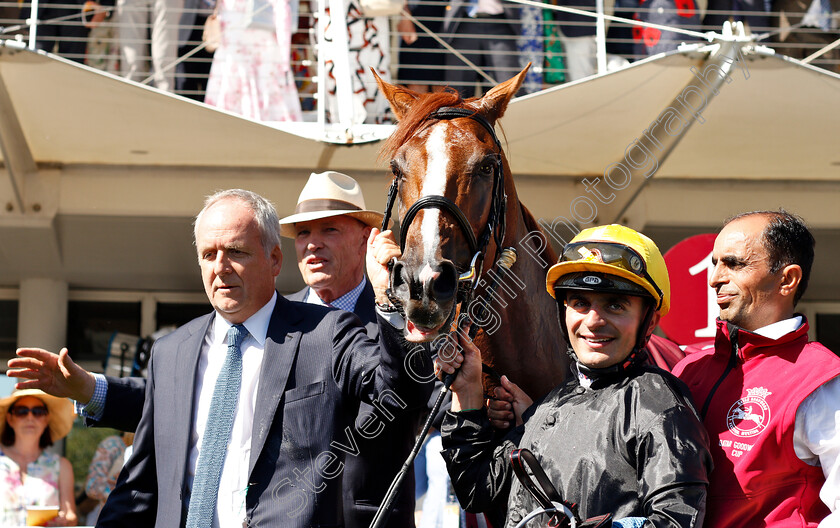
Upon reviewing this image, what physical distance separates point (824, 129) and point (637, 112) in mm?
1550

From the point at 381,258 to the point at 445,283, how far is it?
234 mm

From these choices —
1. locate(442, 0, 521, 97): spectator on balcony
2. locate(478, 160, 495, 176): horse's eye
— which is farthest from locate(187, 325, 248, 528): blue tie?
locate(442, 0, 521, 97): spectator on balcony

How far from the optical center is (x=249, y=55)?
691cm

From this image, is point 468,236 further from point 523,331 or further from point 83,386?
point 83,386

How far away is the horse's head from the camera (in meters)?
2.54

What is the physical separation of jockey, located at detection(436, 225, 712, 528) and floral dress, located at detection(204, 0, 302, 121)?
476 centimetres

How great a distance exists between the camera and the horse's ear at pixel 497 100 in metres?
3.07

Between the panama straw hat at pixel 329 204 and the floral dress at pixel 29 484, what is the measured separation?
291cm

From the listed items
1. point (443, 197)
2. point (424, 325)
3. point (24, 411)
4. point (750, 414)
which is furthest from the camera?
point (24, 411)

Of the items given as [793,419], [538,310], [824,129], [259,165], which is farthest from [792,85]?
[793,419]

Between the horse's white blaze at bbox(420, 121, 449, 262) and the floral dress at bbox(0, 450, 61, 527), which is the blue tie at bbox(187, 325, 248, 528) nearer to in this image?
the horse's white blaze at bbox(420, 121, 449, 262)

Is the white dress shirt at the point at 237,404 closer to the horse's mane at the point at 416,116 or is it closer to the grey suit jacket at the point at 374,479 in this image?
the grey suit jacket at the point at 374,479

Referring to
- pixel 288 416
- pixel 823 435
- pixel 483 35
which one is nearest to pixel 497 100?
pixel 288 416

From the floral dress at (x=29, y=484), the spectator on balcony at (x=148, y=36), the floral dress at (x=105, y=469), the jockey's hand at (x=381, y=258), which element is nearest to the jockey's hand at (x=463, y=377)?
the jockey's hand at (x=381, y=258)
